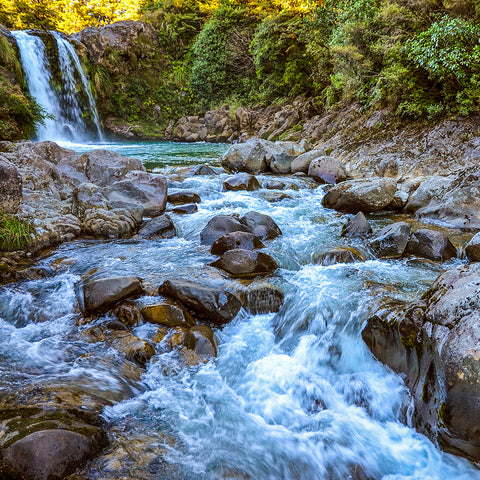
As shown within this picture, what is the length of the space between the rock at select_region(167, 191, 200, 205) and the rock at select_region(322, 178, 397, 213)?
3.41 metres

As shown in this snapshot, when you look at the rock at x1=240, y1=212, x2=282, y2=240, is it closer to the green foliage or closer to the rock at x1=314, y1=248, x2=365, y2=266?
the rock at x1=314, y1=248, x2=365, y2=266

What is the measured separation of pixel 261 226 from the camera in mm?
6383

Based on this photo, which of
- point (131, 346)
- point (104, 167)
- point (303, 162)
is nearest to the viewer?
point (131, 346)

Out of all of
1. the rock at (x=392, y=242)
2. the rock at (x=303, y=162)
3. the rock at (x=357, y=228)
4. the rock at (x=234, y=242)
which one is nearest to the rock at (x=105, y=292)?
the rock at (x=234, y=242)

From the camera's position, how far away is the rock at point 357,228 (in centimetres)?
617

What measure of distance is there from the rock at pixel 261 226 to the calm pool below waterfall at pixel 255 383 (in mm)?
1131

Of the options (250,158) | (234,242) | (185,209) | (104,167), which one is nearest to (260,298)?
(234,242)

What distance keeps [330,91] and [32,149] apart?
11302 mm

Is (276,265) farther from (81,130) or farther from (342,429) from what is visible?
(81,130)

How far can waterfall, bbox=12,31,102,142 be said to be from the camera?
16844mm

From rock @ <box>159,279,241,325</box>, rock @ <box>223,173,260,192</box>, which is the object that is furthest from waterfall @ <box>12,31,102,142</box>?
rock @ <box>159,279,241,325</box>

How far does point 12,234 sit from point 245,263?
3730mm

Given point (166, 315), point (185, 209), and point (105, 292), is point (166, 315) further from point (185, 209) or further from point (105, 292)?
point (185, 209)

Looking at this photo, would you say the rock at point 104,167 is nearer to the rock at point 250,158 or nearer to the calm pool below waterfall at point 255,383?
the calm pool below waterfall at point 255,383
